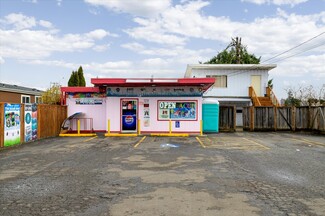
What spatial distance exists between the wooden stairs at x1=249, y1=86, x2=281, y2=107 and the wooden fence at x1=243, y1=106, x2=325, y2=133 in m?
2.62

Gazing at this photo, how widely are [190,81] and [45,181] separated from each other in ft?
43.8

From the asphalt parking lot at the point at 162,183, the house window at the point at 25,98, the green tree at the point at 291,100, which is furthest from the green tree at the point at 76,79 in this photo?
the asphalt parking lot at the point at 162,183

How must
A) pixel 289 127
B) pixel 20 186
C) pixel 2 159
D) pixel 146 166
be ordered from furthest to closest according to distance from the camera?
pixel 289 127 → pixel 2 159 → pixel 146 166 → pixel 20 186

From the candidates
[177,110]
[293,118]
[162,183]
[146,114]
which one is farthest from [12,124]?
[293,118]

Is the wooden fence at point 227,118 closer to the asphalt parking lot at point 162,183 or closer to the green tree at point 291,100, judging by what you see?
the asphalt parking lot at point 162,183

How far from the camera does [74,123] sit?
22.6 metres

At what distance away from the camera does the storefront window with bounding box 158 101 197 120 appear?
21.0 meters

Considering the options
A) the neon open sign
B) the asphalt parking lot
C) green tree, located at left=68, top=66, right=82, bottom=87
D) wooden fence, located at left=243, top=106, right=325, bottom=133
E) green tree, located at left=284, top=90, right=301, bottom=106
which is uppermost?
green tree, located at left=68, top=66, right=82, bottom=87

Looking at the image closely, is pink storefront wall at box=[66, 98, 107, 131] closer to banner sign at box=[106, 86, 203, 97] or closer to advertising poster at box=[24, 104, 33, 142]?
banner sign at box=[106, 86, 203, 97]

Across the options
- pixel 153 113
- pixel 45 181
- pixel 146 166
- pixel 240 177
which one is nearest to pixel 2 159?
pixel 45 181

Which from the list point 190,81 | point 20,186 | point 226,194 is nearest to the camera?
point 226,194

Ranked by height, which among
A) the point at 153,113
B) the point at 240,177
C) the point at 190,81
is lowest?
the point at 240,177

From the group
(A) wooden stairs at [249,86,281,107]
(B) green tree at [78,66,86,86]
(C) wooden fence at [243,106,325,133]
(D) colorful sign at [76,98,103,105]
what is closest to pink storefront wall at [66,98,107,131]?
(D) colorful sign at [76,98,103,105]

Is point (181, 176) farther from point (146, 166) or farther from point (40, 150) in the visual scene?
point (40, 150)
